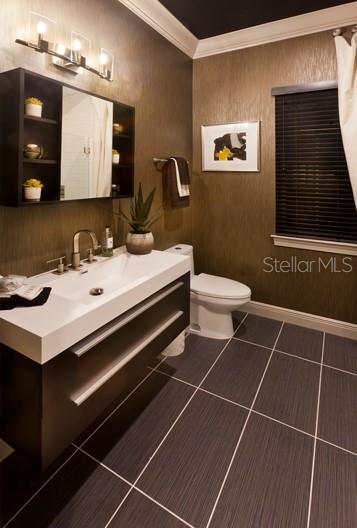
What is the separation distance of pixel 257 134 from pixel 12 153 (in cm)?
195

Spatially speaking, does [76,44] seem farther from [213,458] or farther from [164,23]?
[213,458]

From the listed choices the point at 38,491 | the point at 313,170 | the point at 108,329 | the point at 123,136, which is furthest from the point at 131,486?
the point at 313,170

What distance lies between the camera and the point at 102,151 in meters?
1.79

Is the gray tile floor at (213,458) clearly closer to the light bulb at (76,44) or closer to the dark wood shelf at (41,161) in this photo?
the dark wood shelf at (41,161)

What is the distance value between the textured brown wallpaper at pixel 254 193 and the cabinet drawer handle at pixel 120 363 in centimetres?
134

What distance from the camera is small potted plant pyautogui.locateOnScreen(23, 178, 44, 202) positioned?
1390 mm

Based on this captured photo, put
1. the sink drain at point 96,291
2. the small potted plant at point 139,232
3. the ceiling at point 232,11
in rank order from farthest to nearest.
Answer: the ceiling at point 232,11 → the small potted plant at point 139,232 → the sink drain at point 96,291

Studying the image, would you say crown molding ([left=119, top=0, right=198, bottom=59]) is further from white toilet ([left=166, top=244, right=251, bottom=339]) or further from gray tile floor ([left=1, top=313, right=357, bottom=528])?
gray tile floor ([left=1, top=313, right=357, bottom=528])

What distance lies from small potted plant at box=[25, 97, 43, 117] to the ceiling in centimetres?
138

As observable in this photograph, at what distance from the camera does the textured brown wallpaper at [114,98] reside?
142 cm

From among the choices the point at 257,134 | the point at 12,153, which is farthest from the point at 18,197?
the point at 257,134

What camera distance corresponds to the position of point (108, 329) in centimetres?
124

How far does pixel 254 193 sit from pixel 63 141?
1.69 m

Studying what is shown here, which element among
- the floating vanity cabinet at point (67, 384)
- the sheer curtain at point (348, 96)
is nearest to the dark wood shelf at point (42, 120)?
the floating vanity cabinet at point (67, 384)
